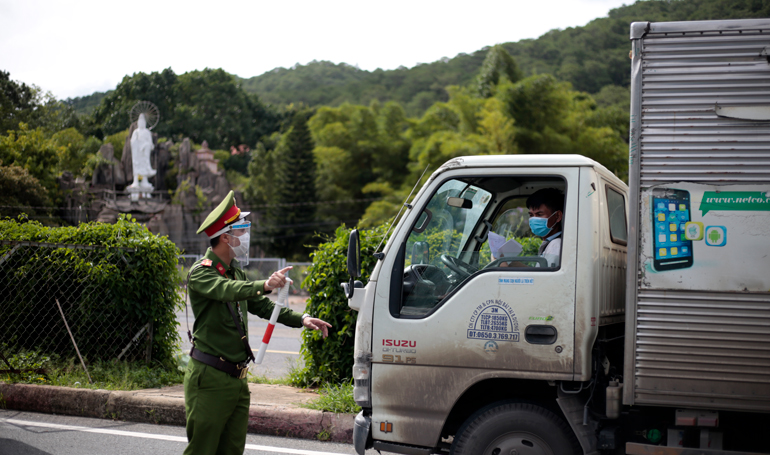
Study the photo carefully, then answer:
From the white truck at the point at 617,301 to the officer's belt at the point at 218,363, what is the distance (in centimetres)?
76

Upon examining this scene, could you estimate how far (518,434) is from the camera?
11.6 feet

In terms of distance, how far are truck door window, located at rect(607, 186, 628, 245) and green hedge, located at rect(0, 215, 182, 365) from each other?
16.8ft

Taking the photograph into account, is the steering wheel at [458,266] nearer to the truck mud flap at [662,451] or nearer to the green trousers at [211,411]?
the truck mud flap at [662,451]

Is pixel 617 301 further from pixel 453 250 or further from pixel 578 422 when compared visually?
pixel 453 250

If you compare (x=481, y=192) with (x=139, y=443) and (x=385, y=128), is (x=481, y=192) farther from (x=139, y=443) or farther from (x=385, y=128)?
(x=385, y=128)

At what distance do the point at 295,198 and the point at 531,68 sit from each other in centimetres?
3637

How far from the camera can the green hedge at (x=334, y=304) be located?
625 cm

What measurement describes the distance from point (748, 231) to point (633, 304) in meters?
0.70

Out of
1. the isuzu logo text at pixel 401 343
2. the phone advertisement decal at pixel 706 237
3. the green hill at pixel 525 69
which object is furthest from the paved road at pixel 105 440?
the green hill at pixel 525 69

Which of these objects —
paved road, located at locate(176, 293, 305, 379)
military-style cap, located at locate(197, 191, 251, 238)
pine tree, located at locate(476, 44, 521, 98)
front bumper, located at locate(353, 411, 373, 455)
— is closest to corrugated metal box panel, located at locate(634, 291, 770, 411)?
front bumper, located at locate(353, 411, 373, 455)

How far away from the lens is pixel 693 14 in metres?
26.8

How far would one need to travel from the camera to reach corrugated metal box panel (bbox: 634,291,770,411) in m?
3.14

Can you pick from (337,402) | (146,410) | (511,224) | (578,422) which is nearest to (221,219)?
(511,224)

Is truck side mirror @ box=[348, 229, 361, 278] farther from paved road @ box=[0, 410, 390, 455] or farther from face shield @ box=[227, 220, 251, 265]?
paved road @ box=[0, 410, 390, 455]
